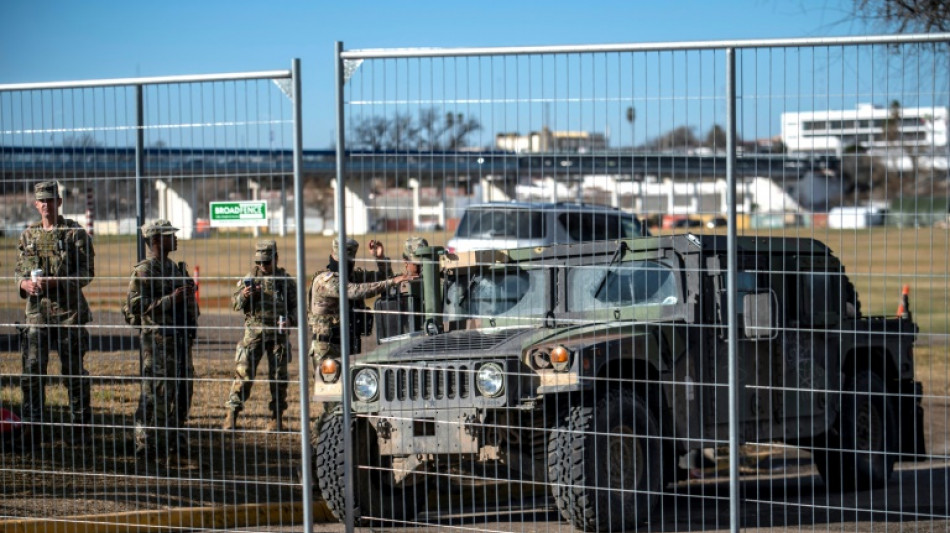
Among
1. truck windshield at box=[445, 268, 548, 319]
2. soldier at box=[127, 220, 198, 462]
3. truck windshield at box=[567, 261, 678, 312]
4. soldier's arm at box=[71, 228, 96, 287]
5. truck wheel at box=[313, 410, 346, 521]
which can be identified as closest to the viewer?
soldier at box=[127, 220, 198, 462]

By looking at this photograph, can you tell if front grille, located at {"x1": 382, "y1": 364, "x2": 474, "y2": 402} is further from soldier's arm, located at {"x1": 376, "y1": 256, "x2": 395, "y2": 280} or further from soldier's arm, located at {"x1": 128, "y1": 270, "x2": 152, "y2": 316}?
soldier's arm, located at {"x1": 128, "y1": 270, "x2": 152, "y2": 316}

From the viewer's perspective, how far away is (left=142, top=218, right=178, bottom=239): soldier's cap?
20.9 ft

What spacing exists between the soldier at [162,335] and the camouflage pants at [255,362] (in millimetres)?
260

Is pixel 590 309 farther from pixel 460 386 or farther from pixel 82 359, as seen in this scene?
pixel 82 359

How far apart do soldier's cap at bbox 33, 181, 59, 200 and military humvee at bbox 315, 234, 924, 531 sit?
6.37 ft

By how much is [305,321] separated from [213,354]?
1.50 metres

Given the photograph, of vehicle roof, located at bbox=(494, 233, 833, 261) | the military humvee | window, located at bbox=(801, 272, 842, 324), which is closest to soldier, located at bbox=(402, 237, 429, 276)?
the military humvee

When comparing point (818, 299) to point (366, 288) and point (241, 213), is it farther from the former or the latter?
point (241, 213)

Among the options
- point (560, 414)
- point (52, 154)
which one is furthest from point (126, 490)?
point (560, 414)

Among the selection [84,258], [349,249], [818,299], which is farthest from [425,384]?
[818,299]

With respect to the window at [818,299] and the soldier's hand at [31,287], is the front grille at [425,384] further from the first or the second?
the window at [818,299]

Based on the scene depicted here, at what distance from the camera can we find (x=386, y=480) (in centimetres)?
736

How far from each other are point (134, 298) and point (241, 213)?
1.19 meters

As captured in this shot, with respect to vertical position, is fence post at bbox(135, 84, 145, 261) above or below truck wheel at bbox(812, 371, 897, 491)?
above
